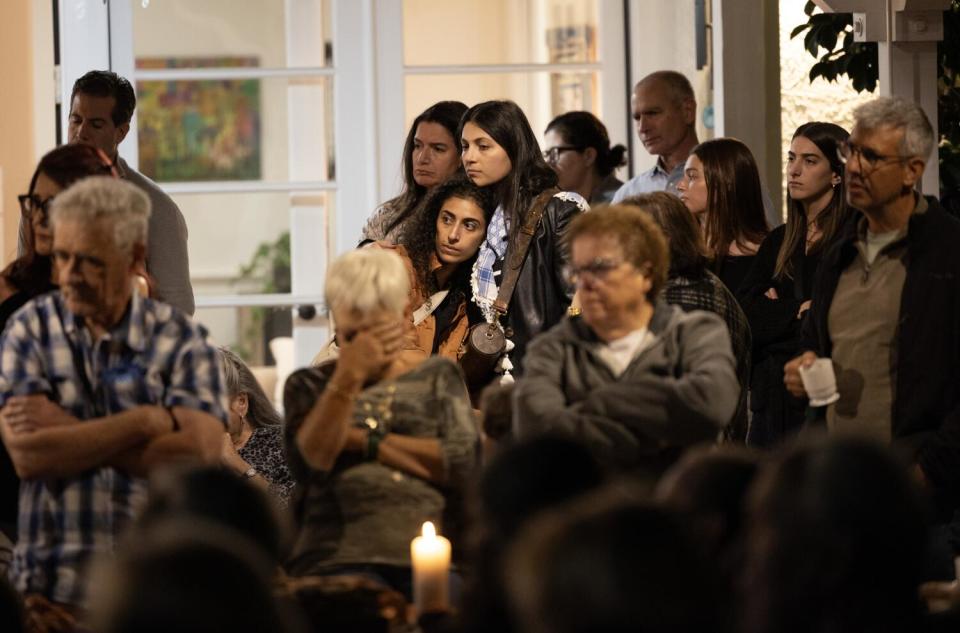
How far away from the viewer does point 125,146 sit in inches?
276

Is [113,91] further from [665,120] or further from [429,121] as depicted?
[665,120]

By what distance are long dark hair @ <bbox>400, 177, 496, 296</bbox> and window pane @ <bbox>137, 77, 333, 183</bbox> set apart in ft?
8.42

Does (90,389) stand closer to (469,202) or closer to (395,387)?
(395,387)

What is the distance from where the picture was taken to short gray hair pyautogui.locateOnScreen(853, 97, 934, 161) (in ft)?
12.5

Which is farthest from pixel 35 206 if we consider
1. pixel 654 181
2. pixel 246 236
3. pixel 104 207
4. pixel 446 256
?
pixel 246 236

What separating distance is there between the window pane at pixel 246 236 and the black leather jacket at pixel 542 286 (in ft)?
8.63

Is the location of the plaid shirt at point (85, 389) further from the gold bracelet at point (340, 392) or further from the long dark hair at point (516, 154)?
the long dark hair at point (516, 154)

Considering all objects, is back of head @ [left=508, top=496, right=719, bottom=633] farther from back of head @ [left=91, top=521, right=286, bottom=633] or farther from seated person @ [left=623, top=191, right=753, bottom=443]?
seated person @ [left=623, top=191, right=753, bottom=443]

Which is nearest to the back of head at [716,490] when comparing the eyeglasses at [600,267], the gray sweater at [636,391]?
the gray sweater at [636,391]

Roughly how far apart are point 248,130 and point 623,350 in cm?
428

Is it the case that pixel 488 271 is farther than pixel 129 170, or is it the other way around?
pixel 129 170

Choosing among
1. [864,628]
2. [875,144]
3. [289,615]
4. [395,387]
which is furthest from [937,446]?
[289,615]

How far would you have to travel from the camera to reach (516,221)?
4.59m

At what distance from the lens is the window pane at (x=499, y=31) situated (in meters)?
7.15
